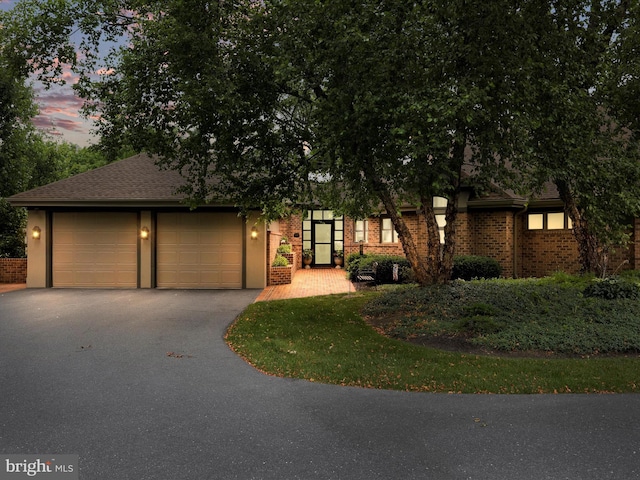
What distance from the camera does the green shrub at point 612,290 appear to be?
914 centimetres

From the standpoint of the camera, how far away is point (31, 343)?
7.56m

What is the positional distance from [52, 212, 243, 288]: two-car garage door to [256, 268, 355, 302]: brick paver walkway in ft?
5.71

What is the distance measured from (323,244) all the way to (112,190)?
33.1ft

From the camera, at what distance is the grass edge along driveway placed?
541 centimetres

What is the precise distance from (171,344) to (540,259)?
1338cm

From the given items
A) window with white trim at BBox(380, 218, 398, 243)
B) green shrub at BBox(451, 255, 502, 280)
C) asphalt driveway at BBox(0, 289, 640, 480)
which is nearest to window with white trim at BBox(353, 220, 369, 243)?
window with white trim at BBox(380, 218, 398, 243)

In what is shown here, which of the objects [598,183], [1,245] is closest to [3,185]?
[1,245]

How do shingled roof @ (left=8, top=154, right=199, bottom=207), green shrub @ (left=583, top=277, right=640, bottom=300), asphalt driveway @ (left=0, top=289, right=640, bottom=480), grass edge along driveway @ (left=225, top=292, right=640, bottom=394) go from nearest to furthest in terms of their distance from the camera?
asphalt driveway @ (left=0, top=289, right=640, bottom=480) → grass edge along driveway @ (left=225, top=292, right=640, bottom=394) → green shrub @ (left=583, top=277, right=640, bottom=300) → shingled roof @ (left=8, top=154, right=199, bottom=207)

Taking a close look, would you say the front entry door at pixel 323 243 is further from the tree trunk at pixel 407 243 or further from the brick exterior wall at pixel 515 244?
the tree trunk at pixel 407 243

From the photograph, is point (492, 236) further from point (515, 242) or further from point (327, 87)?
point (327, 87)

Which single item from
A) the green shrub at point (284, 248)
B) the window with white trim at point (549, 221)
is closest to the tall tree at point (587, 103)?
the window with white trim at point (549, 221)

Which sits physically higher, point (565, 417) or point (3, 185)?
point (3, 185)

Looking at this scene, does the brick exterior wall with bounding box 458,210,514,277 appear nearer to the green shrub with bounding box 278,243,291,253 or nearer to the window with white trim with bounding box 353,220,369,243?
A: the window with white trim with bounding box 353,220,369,243

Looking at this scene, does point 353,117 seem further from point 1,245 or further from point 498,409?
point 1,245
